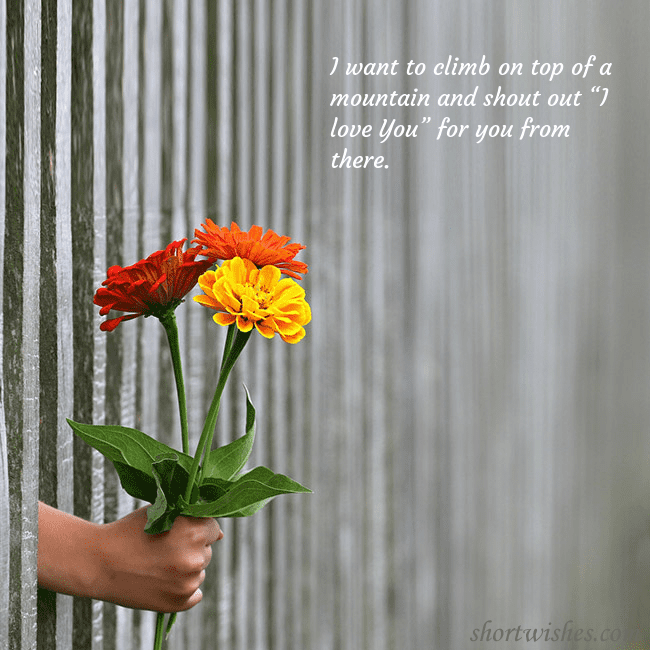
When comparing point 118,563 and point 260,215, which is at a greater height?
point 260,215

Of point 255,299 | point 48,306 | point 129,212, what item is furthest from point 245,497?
point 129,212

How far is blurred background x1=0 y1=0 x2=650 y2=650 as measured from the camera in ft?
2.31

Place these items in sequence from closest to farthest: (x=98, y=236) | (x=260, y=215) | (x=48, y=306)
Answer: (x=48, y=306)
(x=98, y=236)
(x=260, y=215)

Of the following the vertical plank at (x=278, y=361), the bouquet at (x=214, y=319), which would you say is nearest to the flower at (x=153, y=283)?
the bouquet at (x=214, y=319)

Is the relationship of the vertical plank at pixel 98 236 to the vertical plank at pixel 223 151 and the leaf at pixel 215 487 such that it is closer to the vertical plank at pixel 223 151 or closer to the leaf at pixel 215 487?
the vertical plank at pixel 223 151

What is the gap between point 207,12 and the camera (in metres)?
0.77

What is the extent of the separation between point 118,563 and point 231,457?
132 mm

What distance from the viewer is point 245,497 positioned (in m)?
0.45

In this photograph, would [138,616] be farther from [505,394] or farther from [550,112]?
[550,112]

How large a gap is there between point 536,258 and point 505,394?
0.22 m

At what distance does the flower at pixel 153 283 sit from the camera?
42 centimetres

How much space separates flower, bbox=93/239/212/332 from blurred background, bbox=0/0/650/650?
0.58 ft

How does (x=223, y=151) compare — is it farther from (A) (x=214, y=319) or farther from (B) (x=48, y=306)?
(A) (x=214, y=319)

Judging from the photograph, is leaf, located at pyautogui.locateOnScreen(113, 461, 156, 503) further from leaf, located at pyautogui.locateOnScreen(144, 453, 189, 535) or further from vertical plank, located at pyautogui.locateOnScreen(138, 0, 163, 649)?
vertical plank, located at pyautogui.locateOnScreen(138, 0, 163, 649)
